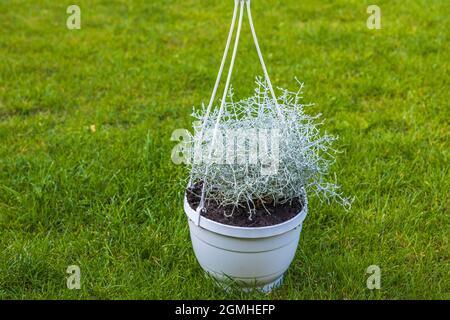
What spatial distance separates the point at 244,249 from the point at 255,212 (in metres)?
0.15

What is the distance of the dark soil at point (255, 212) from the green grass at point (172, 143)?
13.2 inches

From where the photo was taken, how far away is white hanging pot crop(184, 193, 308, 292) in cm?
194

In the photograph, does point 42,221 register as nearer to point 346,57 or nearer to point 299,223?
point 299,223

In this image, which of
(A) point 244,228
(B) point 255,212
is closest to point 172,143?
(B) point 255,212

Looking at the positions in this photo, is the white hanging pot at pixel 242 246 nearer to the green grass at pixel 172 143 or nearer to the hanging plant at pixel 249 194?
the hanging plant at pixel 249 194

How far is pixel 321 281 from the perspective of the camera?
227 cm

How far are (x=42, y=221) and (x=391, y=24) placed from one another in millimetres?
3850

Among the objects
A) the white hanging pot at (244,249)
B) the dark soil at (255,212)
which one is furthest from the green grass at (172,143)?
the dark soil at (255,212)

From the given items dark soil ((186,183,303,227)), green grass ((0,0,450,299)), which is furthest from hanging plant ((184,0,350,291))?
green grass ((0,0,450,299))

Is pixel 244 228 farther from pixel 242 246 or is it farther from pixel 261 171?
pixel 261 171

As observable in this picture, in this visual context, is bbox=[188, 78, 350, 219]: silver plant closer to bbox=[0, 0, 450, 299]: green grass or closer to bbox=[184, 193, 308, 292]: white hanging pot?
bbox=[184, 193, 308, 292]: white hanging pot

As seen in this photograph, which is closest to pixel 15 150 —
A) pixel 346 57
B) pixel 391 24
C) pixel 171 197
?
pixel 171 197

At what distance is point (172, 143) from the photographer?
128 inches

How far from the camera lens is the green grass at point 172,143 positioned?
2309mm
